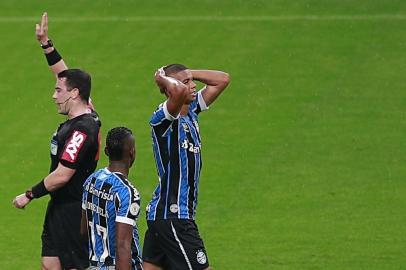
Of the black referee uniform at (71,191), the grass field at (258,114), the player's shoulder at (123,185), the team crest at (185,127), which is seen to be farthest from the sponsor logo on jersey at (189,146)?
the grass field at (258,114)

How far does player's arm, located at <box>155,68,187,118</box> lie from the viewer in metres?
10.4

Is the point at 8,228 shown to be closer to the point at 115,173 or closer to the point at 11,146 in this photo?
the point at 11,146

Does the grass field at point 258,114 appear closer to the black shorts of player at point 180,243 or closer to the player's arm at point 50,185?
the black shorts of player at point 180,243

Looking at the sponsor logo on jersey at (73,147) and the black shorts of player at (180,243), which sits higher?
the sponsor logo on jersey at (73,147)

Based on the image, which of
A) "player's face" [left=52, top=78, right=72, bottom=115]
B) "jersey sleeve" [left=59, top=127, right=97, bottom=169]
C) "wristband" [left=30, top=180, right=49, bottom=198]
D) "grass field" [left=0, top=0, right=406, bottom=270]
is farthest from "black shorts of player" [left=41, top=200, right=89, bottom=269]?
"grass field" [left=0, top=0, right=406, bottom=270]

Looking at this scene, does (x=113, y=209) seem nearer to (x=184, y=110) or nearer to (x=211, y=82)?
(x=184, y=110)

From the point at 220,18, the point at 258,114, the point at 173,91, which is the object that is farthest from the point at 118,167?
the point at 220,18

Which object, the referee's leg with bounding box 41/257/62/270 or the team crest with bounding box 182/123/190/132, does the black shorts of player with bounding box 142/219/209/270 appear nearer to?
the team crest with bounding box 182/123/190/132

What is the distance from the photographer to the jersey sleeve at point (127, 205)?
940cm

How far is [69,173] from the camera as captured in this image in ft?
36.4

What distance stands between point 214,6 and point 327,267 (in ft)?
48.5

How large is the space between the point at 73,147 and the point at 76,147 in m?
0.03

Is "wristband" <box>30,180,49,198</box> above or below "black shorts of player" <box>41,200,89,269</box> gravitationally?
above

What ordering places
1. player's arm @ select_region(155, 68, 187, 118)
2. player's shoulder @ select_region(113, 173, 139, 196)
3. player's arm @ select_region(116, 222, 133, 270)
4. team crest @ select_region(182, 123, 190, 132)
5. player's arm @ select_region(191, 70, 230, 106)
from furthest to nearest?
1. player's arm @ select_region(191, 70, 230, 106)
2. team crest @ select_region(182, 123, 190, 132)
3. player's arm @ select_region(155, 68, 187, 118)
4. player's shoulder @ select_region(113, 173, 139, 196)
5. player's arm @ select_region(116, 222, 133, 270)
